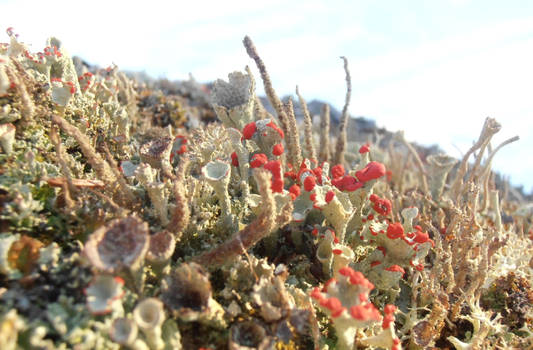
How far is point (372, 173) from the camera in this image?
2109 mm

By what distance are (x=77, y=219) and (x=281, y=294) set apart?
100 cm

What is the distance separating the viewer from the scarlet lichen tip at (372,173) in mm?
2098

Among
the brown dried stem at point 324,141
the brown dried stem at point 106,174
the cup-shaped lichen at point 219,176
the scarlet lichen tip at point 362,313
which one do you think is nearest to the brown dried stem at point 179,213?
the cup-shaped lichen at point 219,176

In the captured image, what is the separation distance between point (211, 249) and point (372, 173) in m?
0.99

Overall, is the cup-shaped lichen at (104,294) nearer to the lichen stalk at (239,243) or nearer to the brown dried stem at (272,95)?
the lichen stalk at (239,243)

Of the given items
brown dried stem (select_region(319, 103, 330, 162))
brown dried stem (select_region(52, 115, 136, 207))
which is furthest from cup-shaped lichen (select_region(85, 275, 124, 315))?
brown dried stem (select_region(319, 103, 330, 162))

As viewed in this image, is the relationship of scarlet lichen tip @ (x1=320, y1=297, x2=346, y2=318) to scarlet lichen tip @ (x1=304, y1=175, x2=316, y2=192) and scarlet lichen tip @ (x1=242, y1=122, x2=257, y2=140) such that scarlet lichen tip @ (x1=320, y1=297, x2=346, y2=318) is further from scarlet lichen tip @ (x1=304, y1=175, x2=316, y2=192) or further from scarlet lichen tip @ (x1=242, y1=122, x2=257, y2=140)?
scarlet lichen tip @ (x1=242, y1=122, x2=257, y2=140)

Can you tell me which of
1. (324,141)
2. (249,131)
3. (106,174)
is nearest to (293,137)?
(249,131)

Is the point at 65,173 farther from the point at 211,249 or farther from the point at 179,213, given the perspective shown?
the point at 211,249

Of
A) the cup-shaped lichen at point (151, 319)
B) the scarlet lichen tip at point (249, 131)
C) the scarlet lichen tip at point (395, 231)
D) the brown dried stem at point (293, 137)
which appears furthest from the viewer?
the brown dried stem at point (293, 137)

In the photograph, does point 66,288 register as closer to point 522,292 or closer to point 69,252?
point 69,252

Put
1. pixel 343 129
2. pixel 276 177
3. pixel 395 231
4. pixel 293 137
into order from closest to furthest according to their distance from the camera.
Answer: pixel 276 177 < pixel 395 231 < pixel 293 137 < pixel 343 129

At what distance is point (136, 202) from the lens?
1.93 m

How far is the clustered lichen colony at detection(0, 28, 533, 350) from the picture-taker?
4.70ft
